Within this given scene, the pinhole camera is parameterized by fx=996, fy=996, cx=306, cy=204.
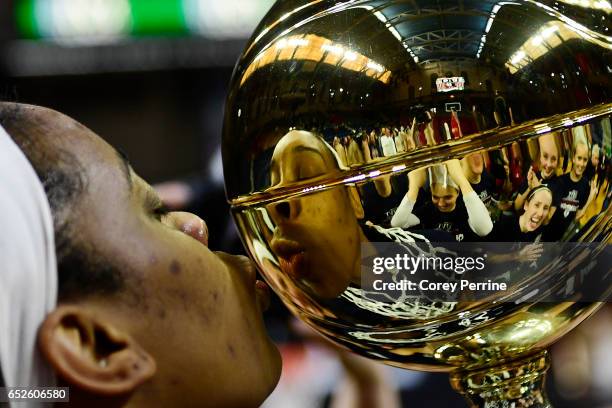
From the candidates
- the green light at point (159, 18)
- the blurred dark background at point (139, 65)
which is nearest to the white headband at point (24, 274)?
the blurred dark background at point (139, 65)

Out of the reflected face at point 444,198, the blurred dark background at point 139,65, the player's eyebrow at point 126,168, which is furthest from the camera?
the blurred dark background at point 139,65

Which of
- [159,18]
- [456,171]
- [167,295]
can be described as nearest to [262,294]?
[167,295]

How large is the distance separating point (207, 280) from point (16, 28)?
3063 millimetres

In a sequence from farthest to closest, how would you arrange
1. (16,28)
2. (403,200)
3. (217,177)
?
(16,28), (217,177), (403,200)

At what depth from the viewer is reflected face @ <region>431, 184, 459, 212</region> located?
1.59ft

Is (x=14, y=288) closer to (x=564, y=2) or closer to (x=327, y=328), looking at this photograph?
(x=327, y=328)

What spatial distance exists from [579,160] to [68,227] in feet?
0.89

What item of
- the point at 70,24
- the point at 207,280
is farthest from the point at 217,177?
the point at 70,24

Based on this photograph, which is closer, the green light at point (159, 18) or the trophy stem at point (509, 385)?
the trophy stem at point (509, 385)

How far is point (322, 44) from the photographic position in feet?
1.69

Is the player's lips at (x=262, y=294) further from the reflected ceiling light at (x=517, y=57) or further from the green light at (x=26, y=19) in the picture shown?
the green light at (x=26, y=19)

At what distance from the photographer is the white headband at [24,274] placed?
0.51m

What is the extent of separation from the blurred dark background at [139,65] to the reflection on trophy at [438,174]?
2.60 meters

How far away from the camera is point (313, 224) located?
51 centimetres
